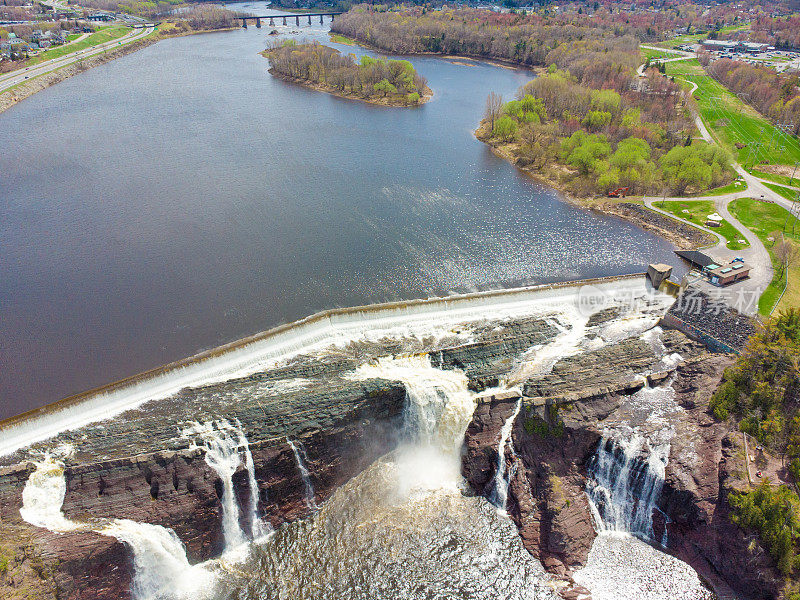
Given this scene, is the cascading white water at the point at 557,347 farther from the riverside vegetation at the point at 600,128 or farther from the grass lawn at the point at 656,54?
the grass lawn at the point at 656,54

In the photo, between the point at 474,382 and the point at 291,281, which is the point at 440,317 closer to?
the point at 474,382

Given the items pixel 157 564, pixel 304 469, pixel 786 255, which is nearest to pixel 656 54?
pixel 786 255

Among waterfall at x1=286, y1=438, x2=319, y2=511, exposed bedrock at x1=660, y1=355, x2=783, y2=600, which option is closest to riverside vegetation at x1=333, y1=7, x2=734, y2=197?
exposed bedrock at x1=660, y1=355, x2=783, y2=600

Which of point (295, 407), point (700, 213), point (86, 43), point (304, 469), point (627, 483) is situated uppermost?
point (86, 43)

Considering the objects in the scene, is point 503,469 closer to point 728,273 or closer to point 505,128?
point 728,273

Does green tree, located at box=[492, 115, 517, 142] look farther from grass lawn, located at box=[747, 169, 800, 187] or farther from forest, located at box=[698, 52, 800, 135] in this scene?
forest, located at box=[698, 52, 800, 135]

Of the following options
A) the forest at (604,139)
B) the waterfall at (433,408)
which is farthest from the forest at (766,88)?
the waterfall at (433,408)
